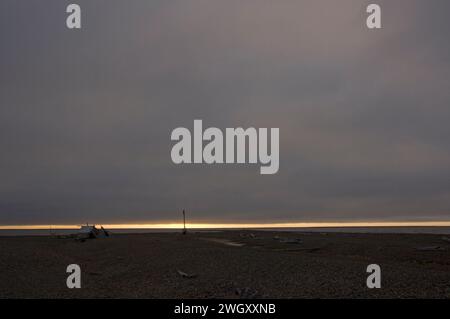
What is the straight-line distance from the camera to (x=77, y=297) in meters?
17.2

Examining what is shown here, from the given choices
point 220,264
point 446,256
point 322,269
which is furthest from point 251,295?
point 446,256

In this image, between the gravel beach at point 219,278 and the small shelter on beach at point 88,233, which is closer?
the gravel beach at point 219,278

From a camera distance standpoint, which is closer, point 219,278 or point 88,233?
point 219,278

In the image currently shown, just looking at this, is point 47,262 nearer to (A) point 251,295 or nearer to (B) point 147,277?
(B) point 147,277

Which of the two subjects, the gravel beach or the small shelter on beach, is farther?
the small shelter on beach

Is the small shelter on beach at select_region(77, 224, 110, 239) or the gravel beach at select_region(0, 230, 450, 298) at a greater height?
the gravel beach at select_region(0, 230, 450, 298)

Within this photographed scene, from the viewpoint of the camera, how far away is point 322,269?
899 inches

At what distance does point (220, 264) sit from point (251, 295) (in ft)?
30.5

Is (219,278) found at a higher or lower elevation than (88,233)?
higher

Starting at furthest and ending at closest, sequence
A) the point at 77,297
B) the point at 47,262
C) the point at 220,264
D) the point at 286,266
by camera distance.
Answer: the point at 47,262
the point at 220,264
the point at 286,266
the point at 77,297

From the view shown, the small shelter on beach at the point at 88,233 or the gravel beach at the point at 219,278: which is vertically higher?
the gravel beach at the point at 219,278
